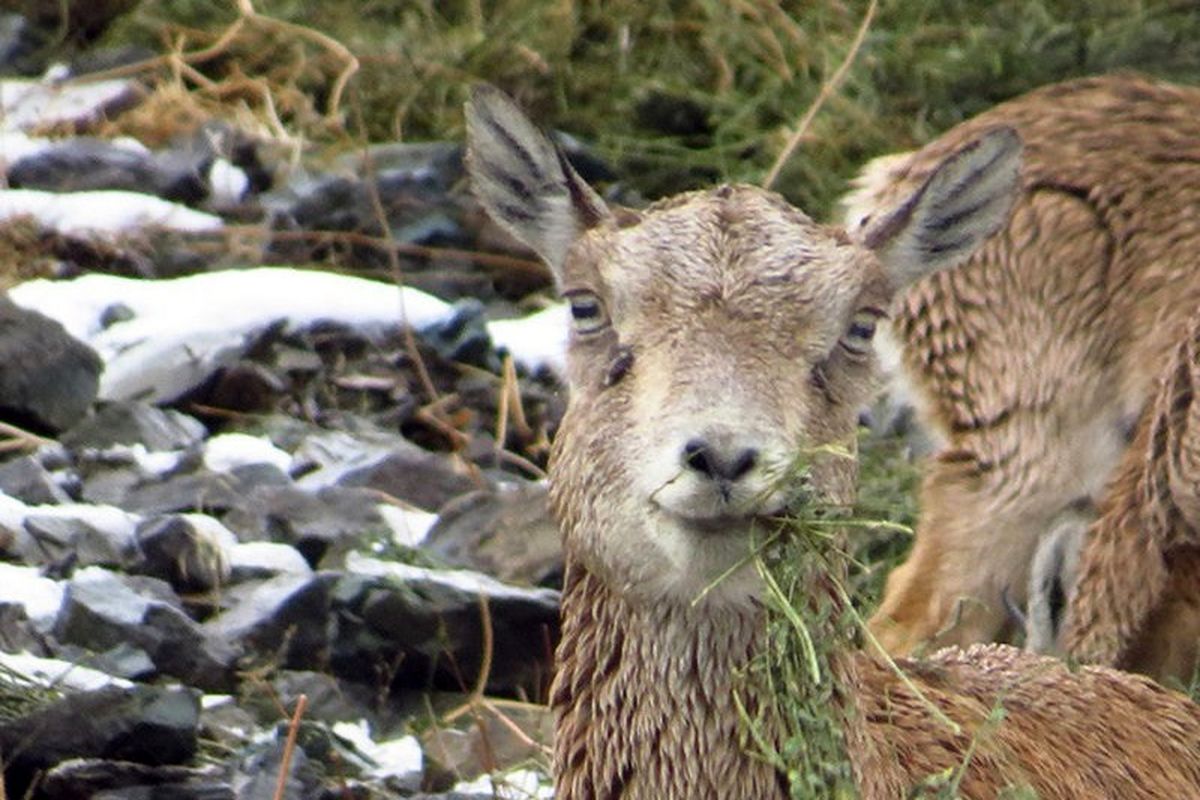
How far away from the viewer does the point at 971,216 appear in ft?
19.4

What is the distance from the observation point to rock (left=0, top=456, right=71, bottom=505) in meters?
8.27

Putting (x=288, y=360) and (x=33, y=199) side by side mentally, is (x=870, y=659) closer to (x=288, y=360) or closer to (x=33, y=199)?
(x=288, y=360)

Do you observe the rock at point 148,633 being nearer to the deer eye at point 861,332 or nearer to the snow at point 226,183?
the deer eye at point 861,332

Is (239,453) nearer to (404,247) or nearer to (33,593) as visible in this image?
(33,593)

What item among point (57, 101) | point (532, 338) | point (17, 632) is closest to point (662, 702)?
point (17, 632)

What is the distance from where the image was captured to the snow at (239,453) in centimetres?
881

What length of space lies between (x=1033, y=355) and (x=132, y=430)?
8.56 feet

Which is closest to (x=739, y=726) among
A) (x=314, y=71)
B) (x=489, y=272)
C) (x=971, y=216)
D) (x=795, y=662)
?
(x=795, y=662)

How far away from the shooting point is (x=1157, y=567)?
7945 millimetres

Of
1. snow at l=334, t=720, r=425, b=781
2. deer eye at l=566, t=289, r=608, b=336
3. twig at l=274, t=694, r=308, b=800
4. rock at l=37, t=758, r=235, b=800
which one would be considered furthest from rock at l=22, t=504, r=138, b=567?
deer eye at l=566, t=289, r=608, b=336

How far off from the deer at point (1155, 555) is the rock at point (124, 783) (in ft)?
7.98

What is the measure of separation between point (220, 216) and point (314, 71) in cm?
120

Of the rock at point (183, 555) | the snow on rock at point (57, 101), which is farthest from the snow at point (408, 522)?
the snow on rock at point (57, 101)

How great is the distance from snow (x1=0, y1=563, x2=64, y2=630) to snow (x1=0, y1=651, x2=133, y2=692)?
0.95ft
